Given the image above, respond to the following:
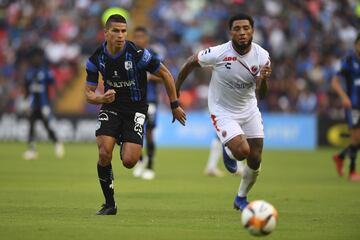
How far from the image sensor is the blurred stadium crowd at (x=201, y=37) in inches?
1200

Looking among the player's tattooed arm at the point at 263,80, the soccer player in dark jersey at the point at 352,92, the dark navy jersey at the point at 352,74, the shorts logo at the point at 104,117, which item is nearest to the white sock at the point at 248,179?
the player's tattooed arm at the point at 263,80

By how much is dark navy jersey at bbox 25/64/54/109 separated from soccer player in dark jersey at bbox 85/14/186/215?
41.7 feet

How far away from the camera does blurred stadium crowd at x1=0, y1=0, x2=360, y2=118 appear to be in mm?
30469

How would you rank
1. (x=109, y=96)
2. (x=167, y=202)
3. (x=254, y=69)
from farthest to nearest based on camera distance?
(x=167, y=202)
(x=254, y=69)
(x=109, y=96)

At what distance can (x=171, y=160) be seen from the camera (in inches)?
914

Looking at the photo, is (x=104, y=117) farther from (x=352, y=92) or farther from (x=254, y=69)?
(x=352, y=92)

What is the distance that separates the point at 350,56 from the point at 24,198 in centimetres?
784

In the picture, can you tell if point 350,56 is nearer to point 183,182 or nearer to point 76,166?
point 183,182

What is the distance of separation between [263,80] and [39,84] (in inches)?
530

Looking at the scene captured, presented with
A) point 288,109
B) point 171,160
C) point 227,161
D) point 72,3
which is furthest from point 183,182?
point 72,3

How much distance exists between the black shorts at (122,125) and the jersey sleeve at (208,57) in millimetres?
1169

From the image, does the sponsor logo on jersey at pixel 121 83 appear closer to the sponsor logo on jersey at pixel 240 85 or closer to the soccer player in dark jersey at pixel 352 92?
the sponsor logo on jersey at pixel 240 85

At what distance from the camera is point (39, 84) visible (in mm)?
23469

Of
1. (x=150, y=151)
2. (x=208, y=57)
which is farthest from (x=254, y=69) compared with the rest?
(x=150, y=151)
